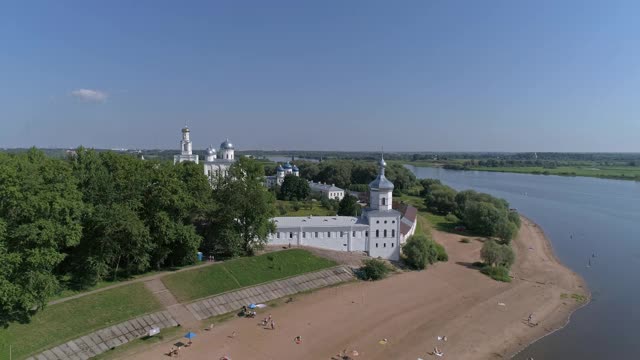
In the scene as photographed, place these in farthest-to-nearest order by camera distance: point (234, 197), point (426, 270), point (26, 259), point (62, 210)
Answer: point (426, 270) → point (234, 197) → point (62, 210) → point (26, 259)

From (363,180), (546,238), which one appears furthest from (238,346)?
(363,180)

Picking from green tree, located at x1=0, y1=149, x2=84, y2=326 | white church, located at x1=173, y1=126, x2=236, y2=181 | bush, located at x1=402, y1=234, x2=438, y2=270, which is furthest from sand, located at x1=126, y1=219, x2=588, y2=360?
white church, located at x1=173, y1=126, x2=236, y2=181

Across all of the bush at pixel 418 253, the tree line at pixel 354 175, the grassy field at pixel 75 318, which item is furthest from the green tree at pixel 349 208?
the tree line at pixel 354 175

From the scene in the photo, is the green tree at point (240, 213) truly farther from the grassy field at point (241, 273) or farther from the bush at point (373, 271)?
the bush at point (373, 271)

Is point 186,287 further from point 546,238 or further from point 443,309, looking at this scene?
point 546,238

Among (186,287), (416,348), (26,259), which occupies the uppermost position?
(26,259)

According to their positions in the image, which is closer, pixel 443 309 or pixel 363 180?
pixel 443 309

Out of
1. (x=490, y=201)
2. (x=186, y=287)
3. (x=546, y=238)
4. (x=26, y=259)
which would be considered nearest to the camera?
(x=26, y=259)
